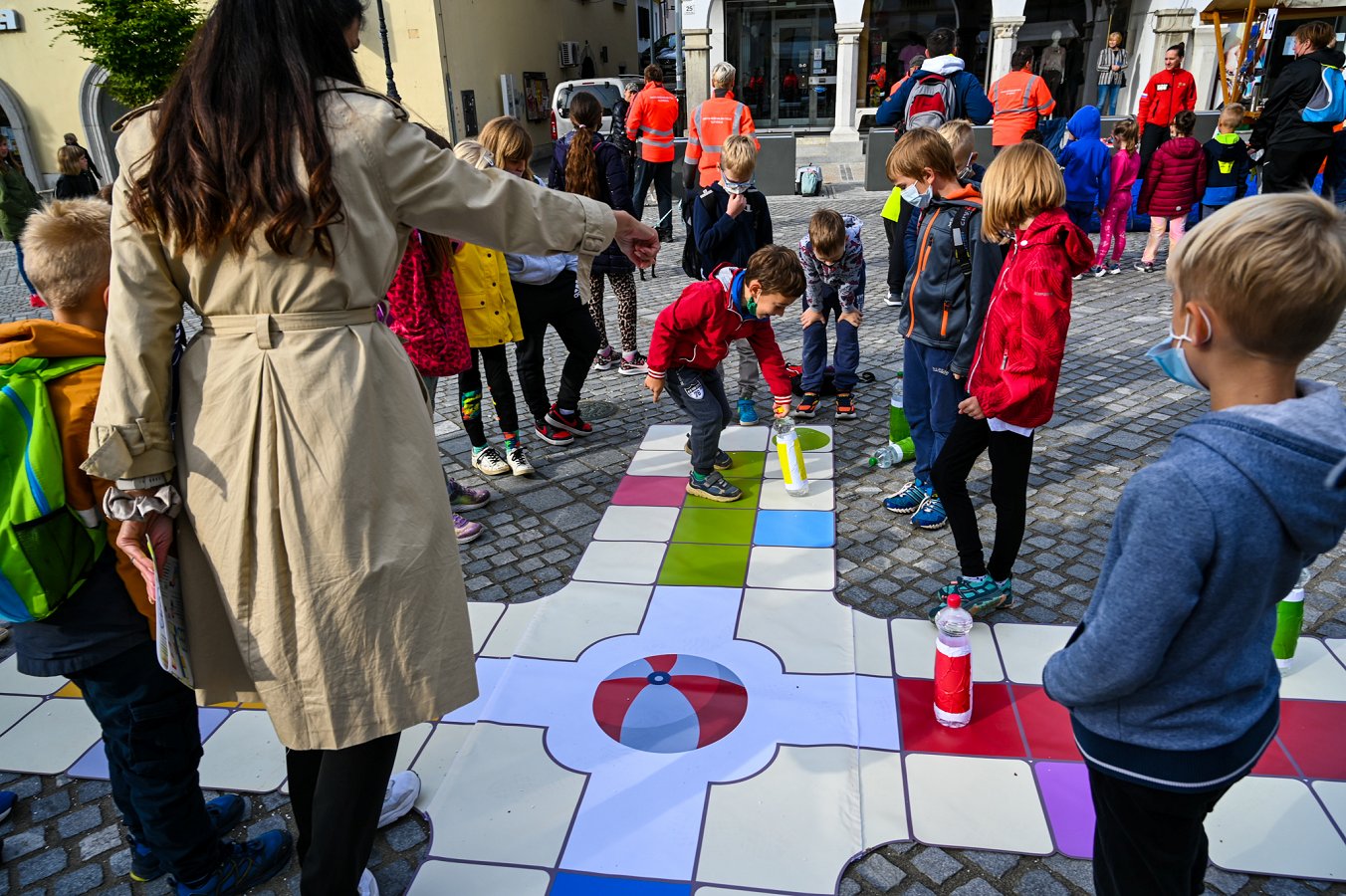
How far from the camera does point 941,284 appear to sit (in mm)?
3729

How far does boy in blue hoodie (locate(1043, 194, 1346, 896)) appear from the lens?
1368mm

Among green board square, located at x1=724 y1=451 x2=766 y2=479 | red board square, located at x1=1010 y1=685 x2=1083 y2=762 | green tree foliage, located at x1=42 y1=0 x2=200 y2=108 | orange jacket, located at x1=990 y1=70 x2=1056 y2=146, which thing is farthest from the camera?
green tree foliage, located at x1=42 y1=0 x2=200 y2=108

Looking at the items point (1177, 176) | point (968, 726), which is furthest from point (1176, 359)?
point (1177, 176)

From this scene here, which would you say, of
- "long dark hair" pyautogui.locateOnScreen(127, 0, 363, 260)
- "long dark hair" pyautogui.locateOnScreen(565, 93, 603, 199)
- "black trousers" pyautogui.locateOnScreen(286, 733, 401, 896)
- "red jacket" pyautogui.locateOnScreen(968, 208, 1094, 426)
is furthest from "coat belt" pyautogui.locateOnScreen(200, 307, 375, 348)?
"long dark hair" pyautogui.locateOnScreen(565, 93, 603, 199)

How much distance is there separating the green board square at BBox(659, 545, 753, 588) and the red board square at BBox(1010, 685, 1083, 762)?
1.22m

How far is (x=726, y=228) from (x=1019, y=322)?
117 inches

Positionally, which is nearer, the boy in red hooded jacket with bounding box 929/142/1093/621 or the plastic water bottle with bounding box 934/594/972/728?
the plastic water bottle with bounding box 934/594/972/728

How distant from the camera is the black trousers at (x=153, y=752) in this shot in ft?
7.00

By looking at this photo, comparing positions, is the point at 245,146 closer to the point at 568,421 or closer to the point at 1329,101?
the point at 568,421

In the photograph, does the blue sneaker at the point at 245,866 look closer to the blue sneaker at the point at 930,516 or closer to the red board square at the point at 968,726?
the red board square at the point at 968,726

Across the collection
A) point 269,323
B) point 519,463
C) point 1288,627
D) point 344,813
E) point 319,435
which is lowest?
point 519,463

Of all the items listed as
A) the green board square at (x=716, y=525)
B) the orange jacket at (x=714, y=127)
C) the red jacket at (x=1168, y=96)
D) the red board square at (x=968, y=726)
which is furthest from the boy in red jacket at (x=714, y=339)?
the red jacket at (x=1168, y=96)

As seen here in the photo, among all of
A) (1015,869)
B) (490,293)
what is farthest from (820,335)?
(1015,869)

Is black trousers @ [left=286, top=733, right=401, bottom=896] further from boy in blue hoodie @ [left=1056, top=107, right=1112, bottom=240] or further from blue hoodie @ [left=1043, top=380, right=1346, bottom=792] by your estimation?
boy in blue hoodie @ [left=1056, top=107, right=1112, bottom=240]
